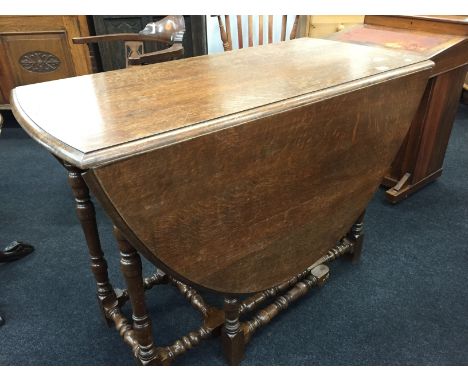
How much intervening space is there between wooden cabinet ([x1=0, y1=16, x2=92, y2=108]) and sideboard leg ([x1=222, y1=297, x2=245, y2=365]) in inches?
83.5

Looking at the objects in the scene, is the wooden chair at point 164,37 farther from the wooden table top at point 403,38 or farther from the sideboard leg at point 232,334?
the sideboard leg at point 232,334

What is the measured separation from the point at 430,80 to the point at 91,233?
4.91 ft

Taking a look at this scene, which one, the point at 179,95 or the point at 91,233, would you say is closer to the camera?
the point at 179,95

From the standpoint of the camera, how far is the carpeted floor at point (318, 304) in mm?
1258

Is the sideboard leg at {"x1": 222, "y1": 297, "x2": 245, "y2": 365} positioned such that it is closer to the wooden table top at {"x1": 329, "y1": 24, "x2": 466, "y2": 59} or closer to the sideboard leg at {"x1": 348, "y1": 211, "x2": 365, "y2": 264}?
the sideboard leg at {"x1": 348, "y1": 211, "x2": 365, "y2": 264}

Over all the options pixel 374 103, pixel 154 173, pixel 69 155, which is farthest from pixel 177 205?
pixel 374 103

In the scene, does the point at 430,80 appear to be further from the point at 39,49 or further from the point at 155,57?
the point at 39,49

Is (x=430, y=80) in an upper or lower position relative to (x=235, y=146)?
lower

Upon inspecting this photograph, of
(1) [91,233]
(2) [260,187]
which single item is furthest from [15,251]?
(2) [260,187]

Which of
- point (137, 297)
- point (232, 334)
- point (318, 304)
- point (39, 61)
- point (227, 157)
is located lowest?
point (318, 304)

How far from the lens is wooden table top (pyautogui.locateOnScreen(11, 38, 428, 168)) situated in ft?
2.38

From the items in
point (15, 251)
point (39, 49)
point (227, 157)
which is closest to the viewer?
point (227, 157)

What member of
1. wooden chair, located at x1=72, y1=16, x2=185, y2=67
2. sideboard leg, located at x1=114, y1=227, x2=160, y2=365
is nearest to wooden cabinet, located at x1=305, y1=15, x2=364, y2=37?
wooden chair, located at x1=72, y1=16, x2=185, y2=67

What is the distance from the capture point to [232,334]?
1.16 meters
